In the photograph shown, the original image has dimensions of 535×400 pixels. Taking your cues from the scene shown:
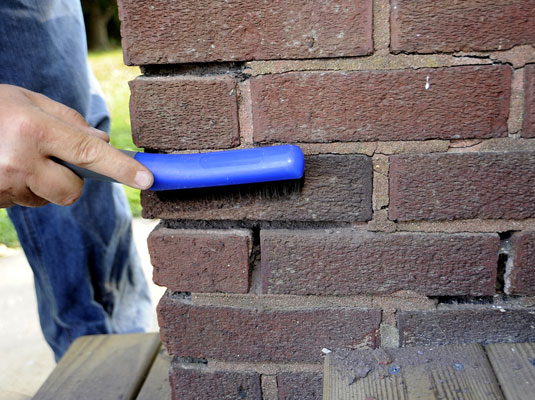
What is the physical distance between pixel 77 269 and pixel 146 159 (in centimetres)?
112

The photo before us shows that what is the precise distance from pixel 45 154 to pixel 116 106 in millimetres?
4918

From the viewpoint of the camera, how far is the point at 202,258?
104 cm

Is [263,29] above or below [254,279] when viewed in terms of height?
above

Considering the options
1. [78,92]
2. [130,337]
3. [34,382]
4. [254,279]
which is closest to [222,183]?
[254,279]

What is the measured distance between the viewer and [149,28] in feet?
3.04

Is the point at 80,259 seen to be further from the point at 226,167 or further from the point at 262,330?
the point at 226,167

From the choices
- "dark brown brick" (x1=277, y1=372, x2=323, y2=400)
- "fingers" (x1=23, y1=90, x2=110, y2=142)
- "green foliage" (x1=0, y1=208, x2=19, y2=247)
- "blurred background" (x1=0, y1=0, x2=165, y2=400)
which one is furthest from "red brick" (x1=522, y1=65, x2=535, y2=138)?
"green foliage" (x1=0, y1=208, x2=19, y2=247)

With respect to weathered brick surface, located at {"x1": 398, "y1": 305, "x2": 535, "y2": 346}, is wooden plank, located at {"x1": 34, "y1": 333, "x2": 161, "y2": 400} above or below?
below

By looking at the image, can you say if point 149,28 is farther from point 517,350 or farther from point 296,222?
point 517,350

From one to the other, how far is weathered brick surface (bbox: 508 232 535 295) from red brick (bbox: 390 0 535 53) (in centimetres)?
33

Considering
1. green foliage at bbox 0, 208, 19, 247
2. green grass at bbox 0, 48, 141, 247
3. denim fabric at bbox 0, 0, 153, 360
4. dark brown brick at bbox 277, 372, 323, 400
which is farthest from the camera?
green grass at bbox 0, 48, 141, 247

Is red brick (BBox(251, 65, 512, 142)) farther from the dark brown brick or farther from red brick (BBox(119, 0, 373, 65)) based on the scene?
the dark brown brick

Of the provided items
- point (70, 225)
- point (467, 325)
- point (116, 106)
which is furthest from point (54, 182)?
point (116, 106)

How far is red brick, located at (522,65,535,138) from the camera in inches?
35.3
